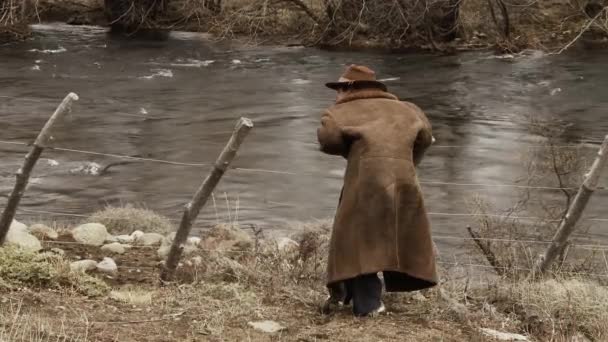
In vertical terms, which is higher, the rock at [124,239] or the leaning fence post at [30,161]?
the leaning fence post at [30,161]

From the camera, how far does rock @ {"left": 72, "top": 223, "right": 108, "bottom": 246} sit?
8047 millimetres

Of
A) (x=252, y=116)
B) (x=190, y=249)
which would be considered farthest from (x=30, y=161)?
(x=252, y=116)

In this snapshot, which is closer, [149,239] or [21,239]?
[21,239]

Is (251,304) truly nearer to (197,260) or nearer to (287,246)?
(197,260)

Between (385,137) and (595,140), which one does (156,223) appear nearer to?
(385,137)

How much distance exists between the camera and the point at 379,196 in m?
5.27

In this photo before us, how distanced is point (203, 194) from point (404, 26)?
21.4 meters

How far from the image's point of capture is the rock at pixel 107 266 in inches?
266

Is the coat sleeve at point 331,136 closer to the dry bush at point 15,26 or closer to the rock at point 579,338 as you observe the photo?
the rock at point 579,338

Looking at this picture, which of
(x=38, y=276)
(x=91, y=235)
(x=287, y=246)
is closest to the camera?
(x=38, y=276)

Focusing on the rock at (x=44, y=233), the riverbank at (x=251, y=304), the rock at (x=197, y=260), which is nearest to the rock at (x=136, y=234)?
the rock at (x=44, y=233)

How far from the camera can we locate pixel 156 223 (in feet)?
32.0

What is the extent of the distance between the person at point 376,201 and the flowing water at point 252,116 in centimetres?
303

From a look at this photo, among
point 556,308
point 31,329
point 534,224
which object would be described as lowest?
point 534,224
